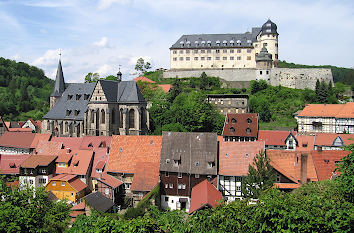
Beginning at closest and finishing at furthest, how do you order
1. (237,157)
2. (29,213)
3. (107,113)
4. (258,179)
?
(29,213) < (258,179) < (237,157) < (107,113)

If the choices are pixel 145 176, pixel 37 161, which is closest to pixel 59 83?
pixel 37 161

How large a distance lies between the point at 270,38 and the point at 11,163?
67.9 metres

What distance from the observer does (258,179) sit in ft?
106

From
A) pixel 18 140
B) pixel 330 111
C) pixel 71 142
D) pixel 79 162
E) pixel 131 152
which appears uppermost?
pixel 330 111

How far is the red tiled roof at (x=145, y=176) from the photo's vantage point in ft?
119

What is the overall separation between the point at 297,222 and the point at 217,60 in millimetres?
78175

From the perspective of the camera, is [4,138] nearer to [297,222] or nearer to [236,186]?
[236,186]

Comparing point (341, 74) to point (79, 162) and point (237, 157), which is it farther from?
point (79, 162)

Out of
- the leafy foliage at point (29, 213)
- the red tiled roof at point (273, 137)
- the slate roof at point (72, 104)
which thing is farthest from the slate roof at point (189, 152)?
the slate roof at point (72, 104)

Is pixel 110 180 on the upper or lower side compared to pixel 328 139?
lower

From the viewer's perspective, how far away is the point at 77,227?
59.6ft

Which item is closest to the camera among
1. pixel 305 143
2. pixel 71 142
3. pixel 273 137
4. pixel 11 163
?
pixel 11 163

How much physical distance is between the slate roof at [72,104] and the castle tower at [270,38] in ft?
155

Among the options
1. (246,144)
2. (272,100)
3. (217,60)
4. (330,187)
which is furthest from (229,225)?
(217,60)
